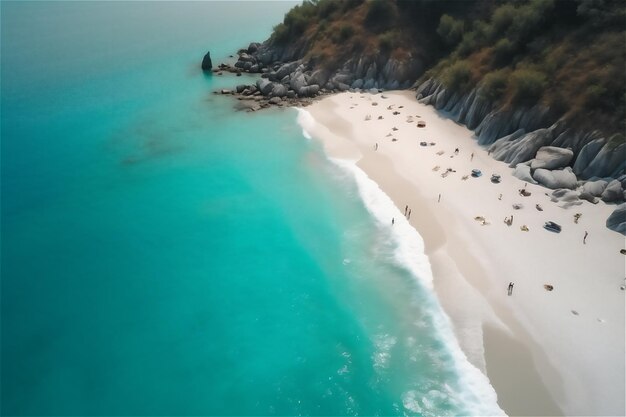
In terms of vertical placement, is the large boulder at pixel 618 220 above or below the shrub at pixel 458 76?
below

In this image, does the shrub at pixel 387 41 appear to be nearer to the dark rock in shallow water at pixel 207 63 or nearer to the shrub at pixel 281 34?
Result: the shrub at pixel 281 34

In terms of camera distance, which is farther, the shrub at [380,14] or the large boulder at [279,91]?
the shrub at [380,14]

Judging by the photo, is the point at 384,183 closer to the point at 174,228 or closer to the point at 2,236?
the point at 174,228

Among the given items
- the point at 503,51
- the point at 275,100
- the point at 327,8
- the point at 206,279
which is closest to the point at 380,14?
the point at 327,8

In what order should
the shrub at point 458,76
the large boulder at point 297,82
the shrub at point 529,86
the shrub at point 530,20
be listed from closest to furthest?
the shrub at point 529,86, the shrub at point 530,20, the shrub at point 458,76, the large boulder at point 297,82

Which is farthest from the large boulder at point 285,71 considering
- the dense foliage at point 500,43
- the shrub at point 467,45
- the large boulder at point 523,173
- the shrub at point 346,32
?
the large boulder at point 523,173

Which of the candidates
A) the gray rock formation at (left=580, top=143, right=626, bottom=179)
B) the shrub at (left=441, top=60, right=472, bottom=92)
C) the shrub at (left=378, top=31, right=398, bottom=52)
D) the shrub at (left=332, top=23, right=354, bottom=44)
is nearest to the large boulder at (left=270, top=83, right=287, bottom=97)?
the shrub at (left=332, top=23, right=354, bottom=44)
